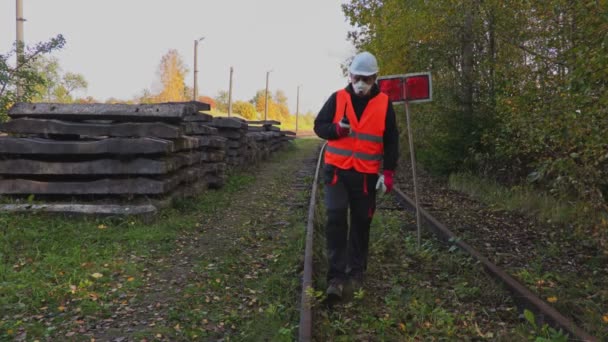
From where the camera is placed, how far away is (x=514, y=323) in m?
3.67

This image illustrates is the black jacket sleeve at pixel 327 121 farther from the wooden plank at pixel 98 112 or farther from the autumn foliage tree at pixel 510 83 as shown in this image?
the wooden plank at pixel 98 112

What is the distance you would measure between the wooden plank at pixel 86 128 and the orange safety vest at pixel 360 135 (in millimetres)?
3985

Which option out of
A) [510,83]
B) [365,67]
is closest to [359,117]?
[365,67]

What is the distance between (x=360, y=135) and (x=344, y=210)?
0.67 metres

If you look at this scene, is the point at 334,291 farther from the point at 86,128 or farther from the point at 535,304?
the point at 86,128

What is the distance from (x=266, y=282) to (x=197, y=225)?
2.71m

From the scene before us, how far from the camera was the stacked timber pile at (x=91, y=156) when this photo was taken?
272 inches

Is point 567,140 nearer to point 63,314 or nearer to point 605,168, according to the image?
point 605,168

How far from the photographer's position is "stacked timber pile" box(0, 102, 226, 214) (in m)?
6.91

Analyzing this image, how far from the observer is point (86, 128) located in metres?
7.25

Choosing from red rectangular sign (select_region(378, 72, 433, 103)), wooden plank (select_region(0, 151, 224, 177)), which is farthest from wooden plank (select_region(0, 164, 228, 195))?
red rectangular sign (select_region(378, 72, 433, 103))

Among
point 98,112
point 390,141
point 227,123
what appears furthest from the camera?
point 227,123

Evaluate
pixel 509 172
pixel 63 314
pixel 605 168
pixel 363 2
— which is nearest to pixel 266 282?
pixel 63 314

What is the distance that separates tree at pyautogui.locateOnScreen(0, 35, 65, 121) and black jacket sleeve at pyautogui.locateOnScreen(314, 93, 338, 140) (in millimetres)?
6950
